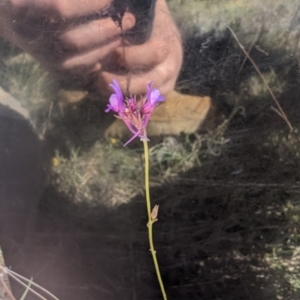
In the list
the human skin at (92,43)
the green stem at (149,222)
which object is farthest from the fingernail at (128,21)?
the green stem at (149,222)

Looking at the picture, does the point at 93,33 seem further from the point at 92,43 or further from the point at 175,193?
the point at 175,193

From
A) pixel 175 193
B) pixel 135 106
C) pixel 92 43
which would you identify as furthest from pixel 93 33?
pixel 175 193

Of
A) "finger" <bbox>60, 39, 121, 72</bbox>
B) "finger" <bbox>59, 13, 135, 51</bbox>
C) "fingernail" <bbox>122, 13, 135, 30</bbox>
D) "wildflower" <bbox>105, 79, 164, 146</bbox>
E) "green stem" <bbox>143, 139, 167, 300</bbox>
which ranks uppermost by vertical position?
"fingernail" <bbox>122, 13, 135, 30</bbox>

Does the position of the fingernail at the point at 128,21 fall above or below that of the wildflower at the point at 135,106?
above

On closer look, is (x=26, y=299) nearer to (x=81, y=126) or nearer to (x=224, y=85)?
(x=81, y=126)

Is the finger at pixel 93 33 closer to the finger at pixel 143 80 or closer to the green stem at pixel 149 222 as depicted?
the finger at pixel 143 80

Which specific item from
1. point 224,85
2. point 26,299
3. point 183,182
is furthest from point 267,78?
point 26,299

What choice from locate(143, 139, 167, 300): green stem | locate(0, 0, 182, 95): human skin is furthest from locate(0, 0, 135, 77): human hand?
locate(143, 139, 167, 300): green stem

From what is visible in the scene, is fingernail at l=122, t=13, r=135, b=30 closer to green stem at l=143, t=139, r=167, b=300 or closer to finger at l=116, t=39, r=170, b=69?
finger at l=116, t=39, r=170, b=69
